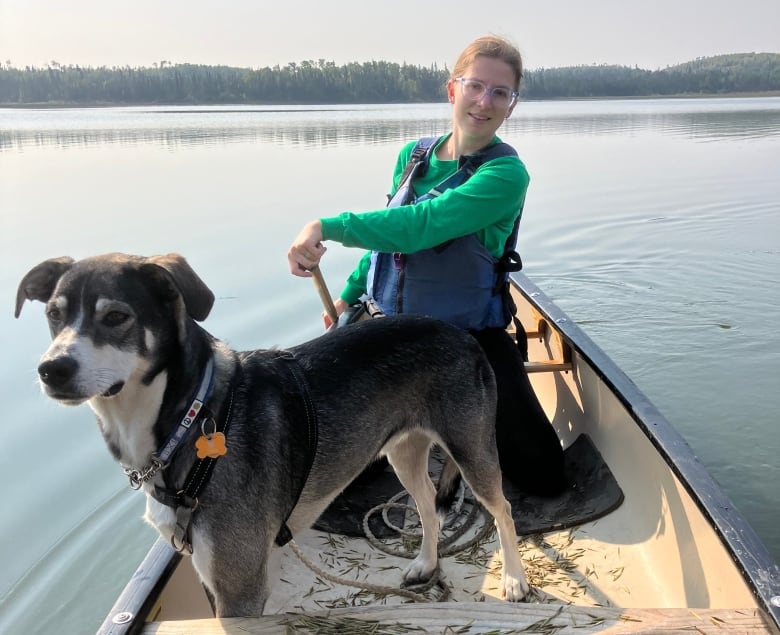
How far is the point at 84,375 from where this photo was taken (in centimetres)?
264

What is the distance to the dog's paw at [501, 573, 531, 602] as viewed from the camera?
421cm

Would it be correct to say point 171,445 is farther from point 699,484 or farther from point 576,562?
point 576,562

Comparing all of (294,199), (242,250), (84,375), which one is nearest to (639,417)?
(84,375)

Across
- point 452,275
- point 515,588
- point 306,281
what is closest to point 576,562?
point 515,588

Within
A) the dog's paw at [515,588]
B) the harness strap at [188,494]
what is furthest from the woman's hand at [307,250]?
the dog's paw at [515,588]

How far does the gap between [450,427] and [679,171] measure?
22.4m

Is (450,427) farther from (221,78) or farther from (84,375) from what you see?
(221,78)

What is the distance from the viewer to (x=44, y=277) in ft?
10.2

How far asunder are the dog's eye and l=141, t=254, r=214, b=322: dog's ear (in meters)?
0.21

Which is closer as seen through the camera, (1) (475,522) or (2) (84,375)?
(2) (84,375)

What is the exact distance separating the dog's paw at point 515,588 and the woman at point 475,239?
88cm

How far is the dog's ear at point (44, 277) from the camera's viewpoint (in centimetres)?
309

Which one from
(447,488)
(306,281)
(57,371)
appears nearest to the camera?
(57,371)

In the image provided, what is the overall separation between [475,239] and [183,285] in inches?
86.4
